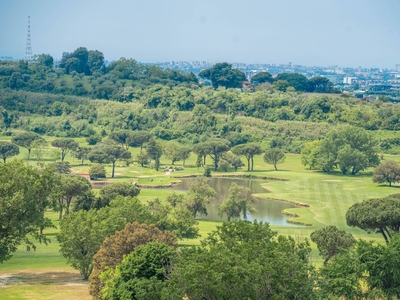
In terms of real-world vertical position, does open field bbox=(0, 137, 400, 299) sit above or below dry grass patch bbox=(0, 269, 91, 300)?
below

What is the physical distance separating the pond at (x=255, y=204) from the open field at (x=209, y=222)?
1.41 meters

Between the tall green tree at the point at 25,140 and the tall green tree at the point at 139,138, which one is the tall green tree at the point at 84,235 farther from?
the tall green tree at the point at 139,138

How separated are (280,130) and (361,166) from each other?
27361 millimetres

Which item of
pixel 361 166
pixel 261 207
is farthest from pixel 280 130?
pixel 261 207

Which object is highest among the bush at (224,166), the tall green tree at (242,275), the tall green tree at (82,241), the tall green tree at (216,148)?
the tall green tree at (242,275)

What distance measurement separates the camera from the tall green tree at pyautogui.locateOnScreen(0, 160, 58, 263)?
37250 millimetres

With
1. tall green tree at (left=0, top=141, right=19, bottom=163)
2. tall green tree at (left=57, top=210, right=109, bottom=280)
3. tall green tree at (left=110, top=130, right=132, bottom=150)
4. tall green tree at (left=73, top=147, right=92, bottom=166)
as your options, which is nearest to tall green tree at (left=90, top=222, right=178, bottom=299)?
tall green tree at (left=57, top=210, right=109, bottom=280)

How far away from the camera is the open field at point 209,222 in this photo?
3644 centimetres

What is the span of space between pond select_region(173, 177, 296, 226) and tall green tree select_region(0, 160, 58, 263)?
2565cm

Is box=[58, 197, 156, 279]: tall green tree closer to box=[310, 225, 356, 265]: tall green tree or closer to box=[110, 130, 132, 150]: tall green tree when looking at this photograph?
box=[310, 225, 356, 265]: tall green tree

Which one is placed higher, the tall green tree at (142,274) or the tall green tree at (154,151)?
the tall green tree at (142,274)

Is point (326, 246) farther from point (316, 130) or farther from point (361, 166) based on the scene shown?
point (316, 130)

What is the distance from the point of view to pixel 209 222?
2368 inches

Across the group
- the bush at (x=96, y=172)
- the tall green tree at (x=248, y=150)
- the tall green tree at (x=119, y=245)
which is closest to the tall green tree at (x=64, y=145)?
the bush at (x=96, y=172)
